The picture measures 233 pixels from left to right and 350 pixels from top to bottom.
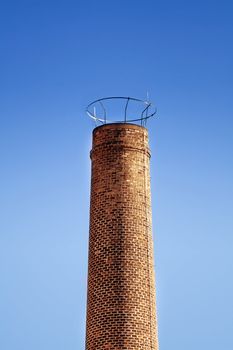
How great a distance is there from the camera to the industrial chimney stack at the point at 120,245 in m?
17.3

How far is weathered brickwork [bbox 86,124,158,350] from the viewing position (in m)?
17.3

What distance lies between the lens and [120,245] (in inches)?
711

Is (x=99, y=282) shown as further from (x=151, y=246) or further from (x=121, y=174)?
(x=121, y=174)

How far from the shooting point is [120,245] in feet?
59.3

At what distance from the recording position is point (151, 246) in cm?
1872

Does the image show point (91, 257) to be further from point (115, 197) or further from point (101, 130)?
point (101, 130)

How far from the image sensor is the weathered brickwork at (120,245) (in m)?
17.3

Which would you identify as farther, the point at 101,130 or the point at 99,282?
the point at 101,130

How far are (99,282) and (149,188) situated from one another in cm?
313

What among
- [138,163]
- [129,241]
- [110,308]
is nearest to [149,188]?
[138,163]

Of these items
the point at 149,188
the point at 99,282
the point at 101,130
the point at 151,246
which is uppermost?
the point at 101,130

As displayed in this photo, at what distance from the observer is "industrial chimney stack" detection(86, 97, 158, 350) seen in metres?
17.3

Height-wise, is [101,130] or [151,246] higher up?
[101,130]

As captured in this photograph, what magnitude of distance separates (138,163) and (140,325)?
4422 mm
